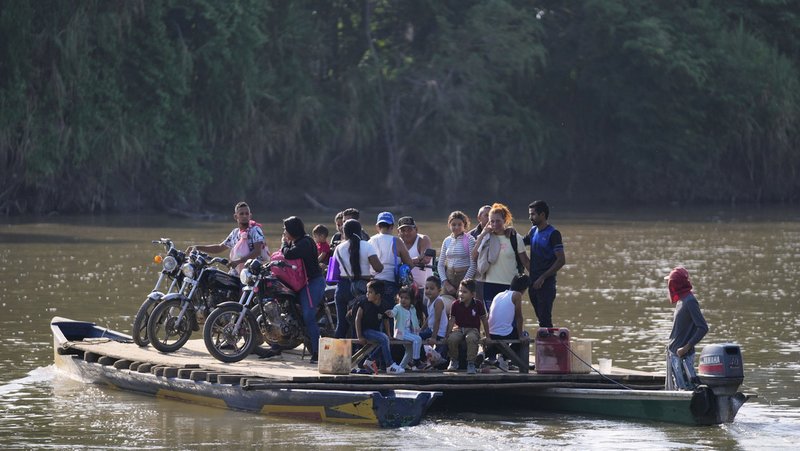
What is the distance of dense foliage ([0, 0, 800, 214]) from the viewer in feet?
150

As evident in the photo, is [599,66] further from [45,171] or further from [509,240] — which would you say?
[509,240]

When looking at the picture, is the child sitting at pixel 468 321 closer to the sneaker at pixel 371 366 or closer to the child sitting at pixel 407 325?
the child sitting at pixel 407 325

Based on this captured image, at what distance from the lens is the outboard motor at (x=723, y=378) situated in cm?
1364

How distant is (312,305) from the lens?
51.1ft

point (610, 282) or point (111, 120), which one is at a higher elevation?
point (111, 120)

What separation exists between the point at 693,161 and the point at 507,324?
46423 millimetres

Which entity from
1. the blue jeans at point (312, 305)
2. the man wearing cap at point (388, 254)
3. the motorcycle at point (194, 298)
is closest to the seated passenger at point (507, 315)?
the man wearing cap at point (388, 254)

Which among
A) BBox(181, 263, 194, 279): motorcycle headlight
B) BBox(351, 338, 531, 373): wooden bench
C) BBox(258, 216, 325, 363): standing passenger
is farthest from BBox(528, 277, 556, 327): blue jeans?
BBox(181, 263, 194, 279): motorcycle headlight

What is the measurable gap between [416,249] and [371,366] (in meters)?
1.70

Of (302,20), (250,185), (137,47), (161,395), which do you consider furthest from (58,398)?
(302,20)

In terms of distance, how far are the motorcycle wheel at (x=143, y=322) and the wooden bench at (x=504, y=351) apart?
7.98ft

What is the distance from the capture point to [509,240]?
50.0ft

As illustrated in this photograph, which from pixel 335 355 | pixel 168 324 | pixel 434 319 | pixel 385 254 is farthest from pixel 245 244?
pixel 335 355

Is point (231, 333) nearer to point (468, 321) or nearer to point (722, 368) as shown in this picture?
point (468, 321)
